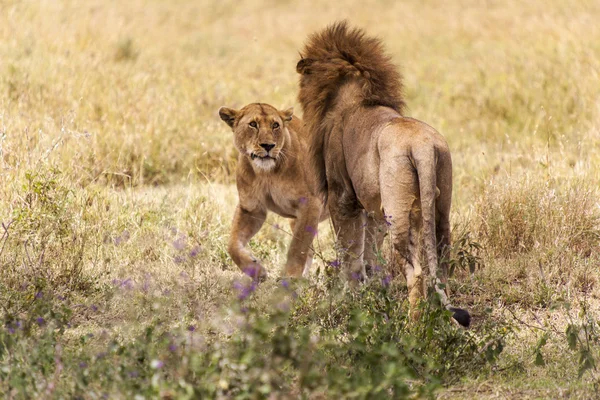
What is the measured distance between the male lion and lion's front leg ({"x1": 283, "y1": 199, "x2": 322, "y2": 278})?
502 mm

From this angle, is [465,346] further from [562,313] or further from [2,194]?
[2,194]

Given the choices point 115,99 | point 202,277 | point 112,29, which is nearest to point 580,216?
point 202,277

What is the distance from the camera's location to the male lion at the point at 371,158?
4625 mm

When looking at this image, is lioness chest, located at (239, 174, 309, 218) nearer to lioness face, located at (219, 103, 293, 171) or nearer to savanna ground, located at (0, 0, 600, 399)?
lioness face, located at (219, 103, 293, 171)

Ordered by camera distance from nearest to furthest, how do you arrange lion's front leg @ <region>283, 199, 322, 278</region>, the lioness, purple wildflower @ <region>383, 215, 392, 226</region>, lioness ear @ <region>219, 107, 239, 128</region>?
1. purple wildflower @ <region>383, 215, 392, 226</region>
2. lion's front leg @ <region>283, 199, 322, 278</region>
3. the lioness
4. lioness ear @ <region>219, 107, 239, 128</region>

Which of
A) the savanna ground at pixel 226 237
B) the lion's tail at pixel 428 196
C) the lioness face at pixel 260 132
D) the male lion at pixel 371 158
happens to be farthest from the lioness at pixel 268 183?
the lion's tail at pixel 428 196

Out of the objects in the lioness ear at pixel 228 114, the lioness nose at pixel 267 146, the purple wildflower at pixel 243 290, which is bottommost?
the purple wildflower at pixel 243 290

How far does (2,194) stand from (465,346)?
374cm

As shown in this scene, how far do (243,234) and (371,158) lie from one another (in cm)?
186

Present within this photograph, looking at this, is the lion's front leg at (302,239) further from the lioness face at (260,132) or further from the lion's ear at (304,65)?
the lion's ear at (304,65)

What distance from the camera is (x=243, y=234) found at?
260 inches

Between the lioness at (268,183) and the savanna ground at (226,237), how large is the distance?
1.04 feet

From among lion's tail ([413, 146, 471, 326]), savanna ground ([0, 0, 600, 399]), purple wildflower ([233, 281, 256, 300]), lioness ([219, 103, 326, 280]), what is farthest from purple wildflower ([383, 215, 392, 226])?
lioness ([219, 103, 326, 280])

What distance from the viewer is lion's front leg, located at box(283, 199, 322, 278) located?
6340 mm
